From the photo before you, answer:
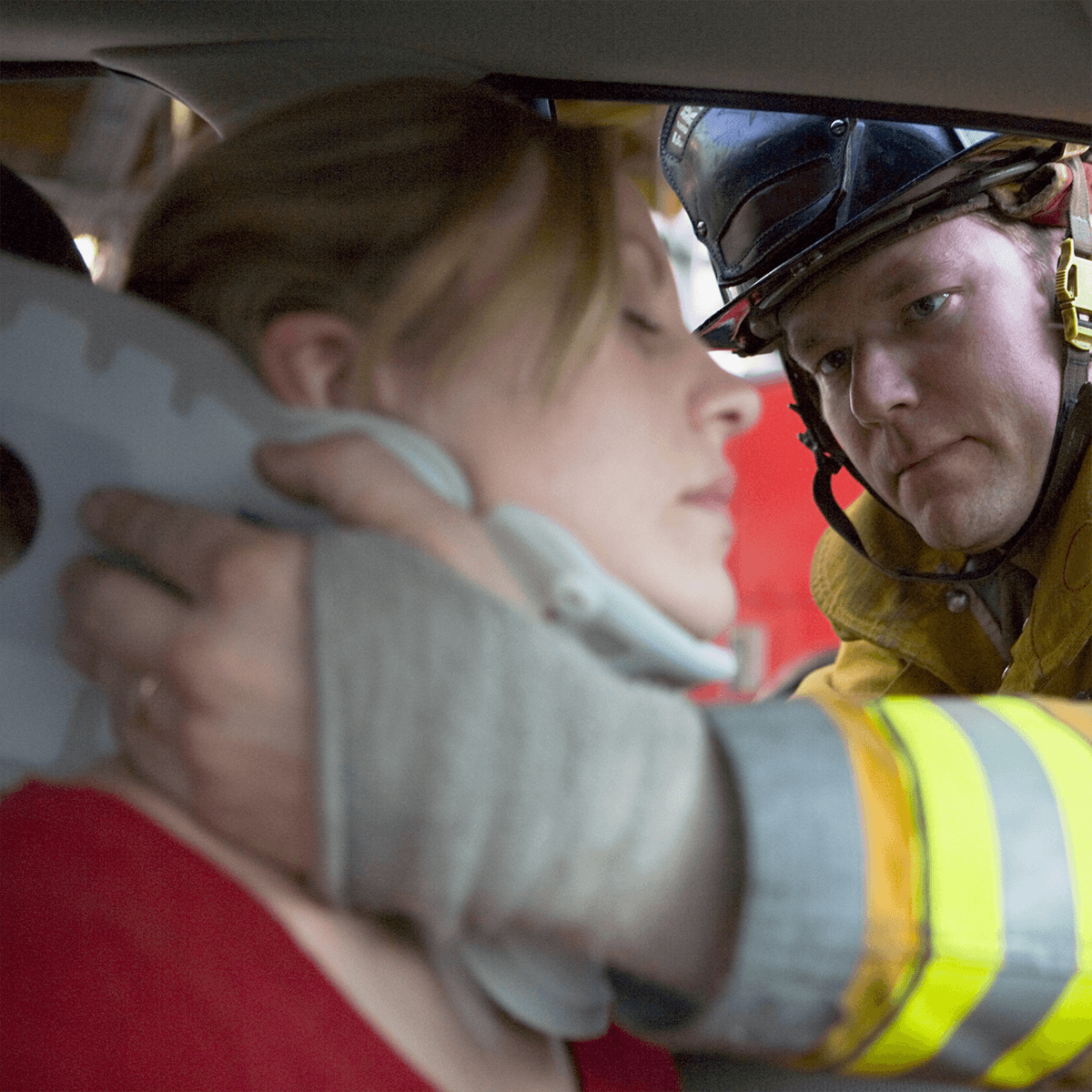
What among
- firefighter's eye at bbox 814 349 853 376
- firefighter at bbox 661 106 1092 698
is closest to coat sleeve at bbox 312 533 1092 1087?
firefighter at bbox 661 106 1092 698

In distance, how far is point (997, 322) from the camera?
48.8 inches

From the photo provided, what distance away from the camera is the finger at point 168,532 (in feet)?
1.45

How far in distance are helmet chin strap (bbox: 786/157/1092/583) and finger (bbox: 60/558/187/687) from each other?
918mm

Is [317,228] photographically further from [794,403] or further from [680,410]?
[794,403]

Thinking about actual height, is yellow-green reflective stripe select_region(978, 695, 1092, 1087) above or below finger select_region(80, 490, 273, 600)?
below

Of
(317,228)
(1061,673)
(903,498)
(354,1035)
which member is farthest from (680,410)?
(903,498)

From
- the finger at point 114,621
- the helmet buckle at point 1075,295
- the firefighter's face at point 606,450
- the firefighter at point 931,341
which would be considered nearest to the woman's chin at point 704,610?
the firefighter's face at point 606,450

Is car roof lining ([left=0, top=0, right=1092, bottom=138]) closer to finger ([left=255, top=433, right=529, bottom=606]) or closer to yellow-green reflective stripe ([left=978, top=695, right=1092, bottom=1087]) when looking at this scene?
finger ([left=255, top=433, right=529, bottom=606])

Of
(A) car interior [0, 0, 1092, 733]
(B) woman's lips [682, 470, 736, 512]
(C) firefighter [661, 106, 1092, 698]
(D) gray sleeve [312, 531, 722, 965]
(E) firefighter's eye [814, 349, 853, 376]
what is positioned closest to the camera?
(D) gray sleeve [312, 531, 722, 965]

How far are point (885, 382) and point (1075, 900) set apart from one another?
827 millimetres

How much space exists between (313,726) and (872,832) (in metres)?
0.24

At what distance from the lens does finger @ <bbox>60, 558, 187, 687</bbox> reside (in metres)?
0.44

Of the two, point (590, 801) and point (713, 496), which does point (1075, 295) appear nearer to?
point (713, 496)

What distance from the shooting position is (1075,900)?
1.62 feet
